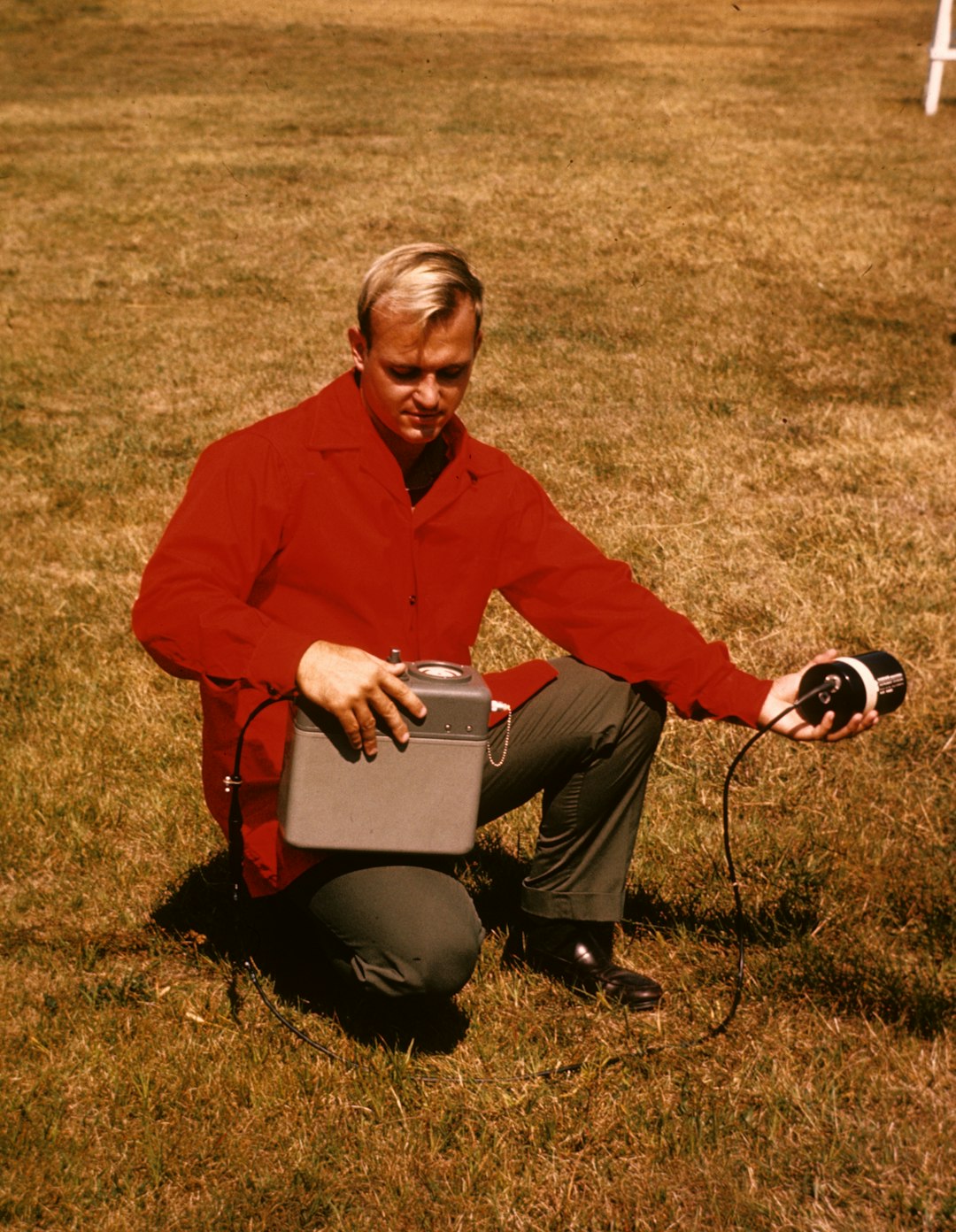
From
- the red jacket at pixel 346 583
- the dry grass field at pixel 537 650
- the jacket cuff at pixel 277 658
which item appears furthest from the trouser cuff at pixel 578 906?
the jacket cuff at pixel 277 658

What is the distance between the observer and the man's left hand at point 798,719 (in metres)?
3.18

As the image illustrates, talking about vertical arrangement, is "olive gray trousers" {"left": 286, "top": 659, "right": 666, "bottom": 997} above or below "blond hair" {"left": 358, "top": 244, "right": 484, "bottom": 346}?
below

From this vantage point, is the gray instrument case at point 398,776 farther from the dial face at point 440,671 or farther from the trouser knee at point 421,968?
the trouser knee at point 421,968

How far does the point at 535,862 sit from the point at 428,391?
123 centimetres

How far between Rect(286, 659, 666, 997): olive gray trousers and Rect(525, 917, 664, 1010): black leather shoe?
3.1 inches

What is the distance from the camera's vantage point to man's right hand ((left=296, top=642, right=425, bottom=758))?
9.01 ft

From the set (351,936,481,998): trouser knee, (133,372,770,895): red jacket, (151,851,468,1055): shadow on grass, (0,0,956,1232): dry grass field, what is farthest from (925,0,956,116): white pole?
(351,936,481,998): trouser knee

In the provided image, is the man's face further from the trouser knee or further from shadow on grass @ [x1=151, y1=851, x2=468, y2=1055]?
shadow on grass @ [x1=151, y1=851, x2=468, y2=1055]

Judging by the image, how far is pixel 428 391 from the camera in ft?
10.3

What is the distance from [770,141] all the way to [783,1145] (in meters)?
14.9

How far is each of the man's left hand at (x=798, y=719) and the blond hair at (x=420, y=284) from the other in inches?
45.3

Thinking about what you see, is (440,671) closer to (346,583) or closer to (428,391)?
(346,583)

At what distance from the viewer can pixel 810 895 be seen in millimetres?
4066

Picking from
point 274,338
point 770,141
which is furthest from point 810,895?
point 770,141
